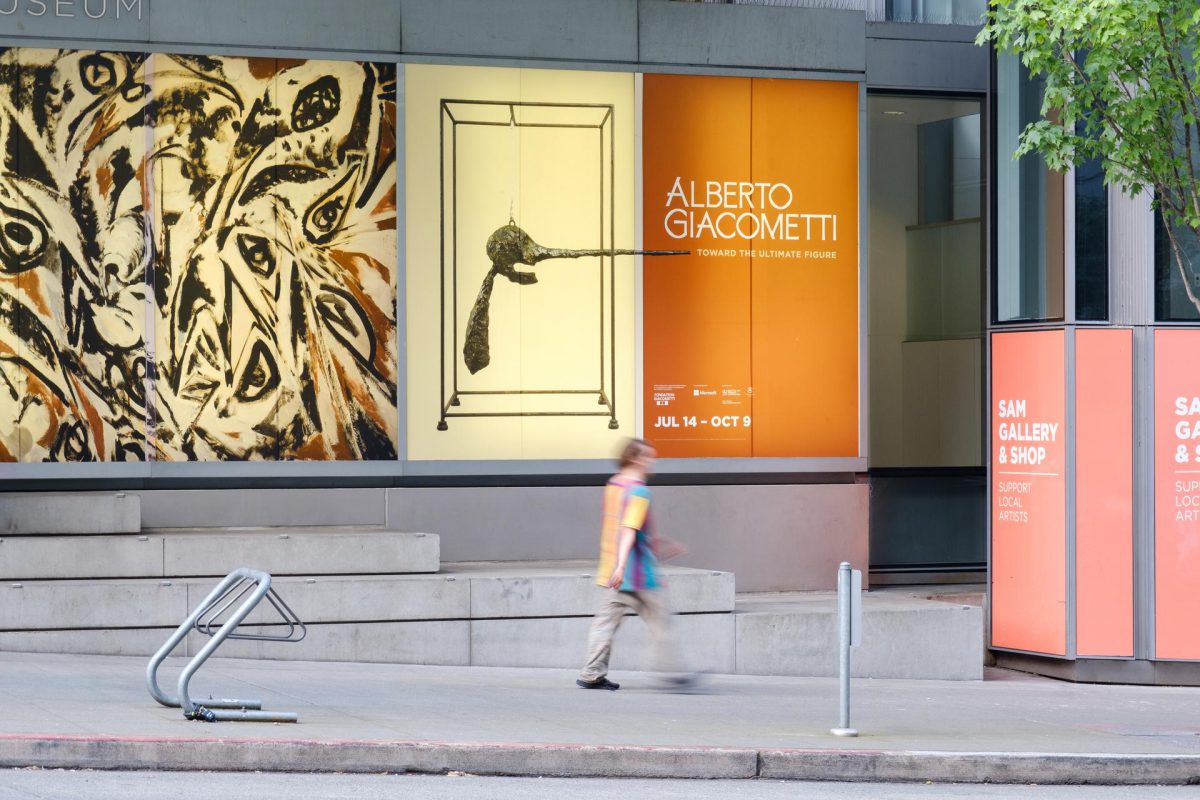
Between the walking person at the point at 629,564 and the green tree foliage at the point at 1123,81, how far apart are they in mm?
3644

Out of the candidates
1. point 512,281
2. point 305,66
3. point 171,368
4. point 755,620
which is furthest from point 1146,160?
point 171,368

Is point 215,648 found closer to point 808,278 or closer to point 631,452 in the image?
point 631,452

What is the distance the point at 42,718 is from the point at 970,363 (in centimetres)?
1211

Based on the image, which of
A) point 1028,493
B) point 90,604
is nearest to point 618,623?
point 90,604

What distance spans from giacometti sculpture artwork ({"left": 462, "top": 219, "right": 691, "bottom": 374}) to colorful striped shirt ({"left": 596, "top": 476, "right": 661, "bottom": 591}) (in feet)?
A: 14.5

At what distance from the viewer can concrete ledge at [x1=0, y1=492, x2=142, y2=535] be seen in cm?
1395

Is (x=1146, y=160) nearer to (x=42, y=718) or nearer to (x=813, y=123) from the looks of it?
(x=813, y=123)

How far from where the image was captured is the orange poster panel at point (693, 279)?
16703 millimetres

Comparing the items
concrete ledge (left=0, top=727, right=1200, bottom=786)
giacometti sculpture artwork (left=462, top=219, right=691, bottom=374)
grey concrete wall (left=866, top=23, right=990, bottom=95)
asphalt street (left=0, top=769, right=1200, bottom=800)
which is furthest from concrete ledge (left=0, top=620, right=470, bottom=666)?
grey concrete wall (left=866, top=23, right=990, bottom=95)

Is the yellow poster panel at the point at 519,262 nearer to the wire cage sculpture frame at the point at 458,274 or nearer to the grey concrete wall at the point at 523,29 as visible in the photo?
the wire cage sculpture frame at the point at 458,274

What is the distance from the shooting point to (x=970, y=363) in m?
19.0

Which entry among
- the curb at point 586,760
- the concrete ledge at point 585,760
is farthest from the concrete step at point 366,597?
the curb at point 586,760

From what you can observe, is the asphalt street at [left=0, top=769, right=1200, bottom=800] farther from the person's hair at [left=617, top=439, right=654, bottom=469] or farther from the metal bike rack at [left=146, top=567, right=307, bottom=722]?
the person's hair at [left=617, top=439, right=654, bottom=469]

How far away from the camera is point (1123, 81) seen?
1184 centimetres
